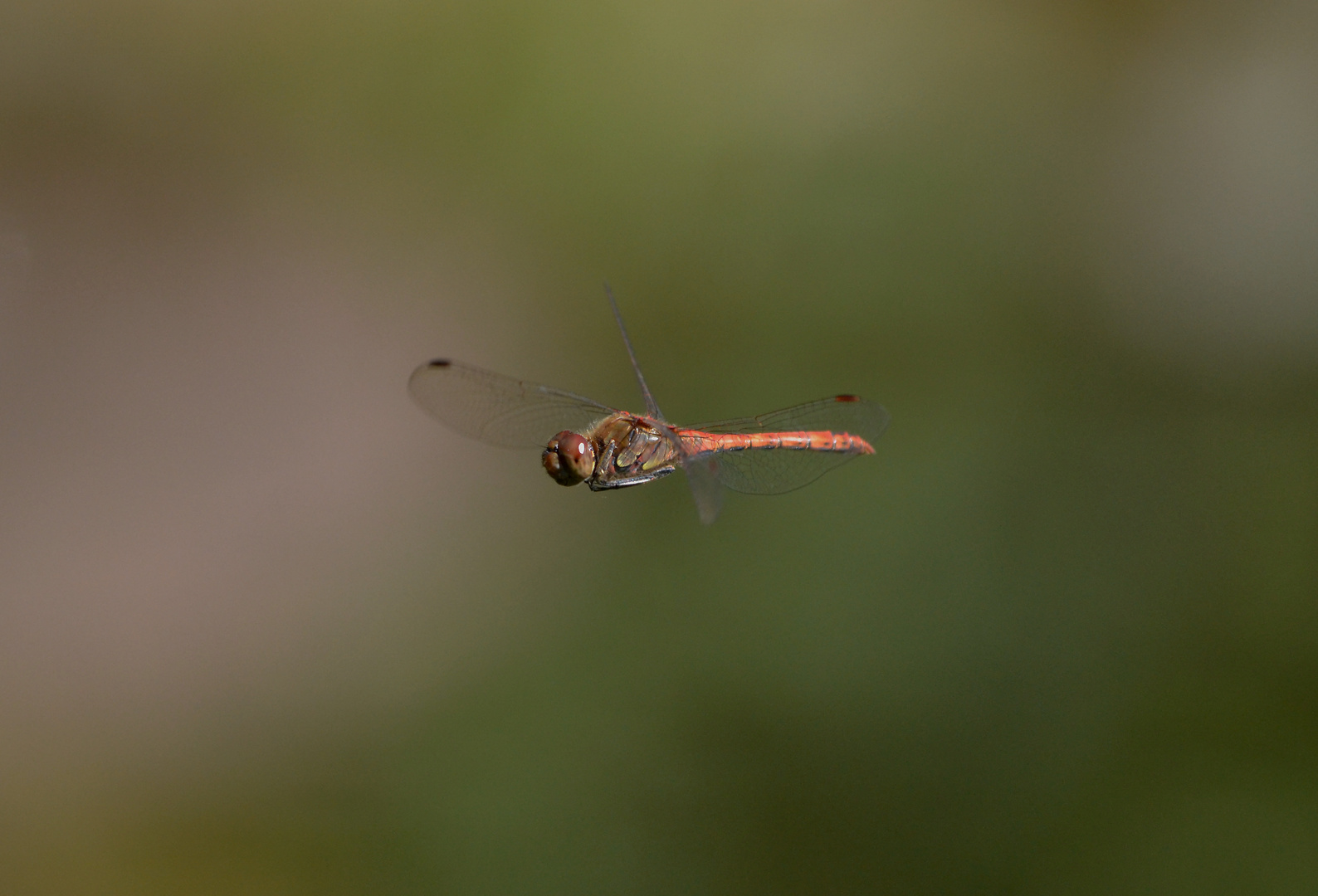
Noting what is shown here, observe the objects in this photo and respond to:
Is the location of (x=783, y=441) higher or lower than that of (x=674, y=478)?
lower

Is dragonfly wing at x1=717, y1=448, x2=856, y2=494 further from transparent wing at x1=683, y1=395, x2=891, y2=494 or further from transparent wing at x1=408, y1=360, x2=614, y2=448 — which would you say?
transparent wing at x1=408, y1=360, x2=614, y2=448

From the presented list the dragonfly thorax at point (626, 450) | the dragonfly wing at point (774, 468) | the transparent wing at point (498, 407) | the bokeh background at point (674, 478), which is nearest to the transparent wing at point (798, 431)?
the dragonfly wing at point (774, 468)

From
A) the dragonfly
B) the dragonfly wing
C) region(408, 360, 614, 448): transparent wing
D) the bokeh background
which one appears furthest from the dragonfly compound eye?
the bokeh background

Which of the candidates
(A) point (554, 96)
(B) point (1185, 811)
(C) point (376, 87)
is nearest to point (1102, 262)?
(B) point (1185, 811)

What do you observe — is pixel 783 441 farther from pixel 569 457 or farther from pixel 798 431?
pixel 569 457

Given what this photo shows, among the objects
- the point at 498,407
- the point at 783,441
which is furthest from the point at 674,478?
the point at 498,407

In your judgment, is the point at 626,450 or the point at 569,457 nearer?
the point at 569,457

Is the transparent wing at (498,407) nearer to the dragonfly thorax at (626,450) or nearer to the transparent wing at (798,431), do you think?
the dragonfly thorax at (626,450)
